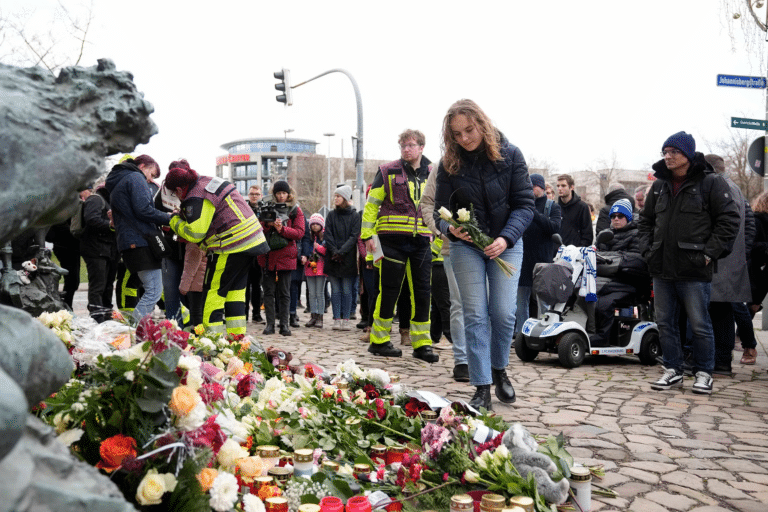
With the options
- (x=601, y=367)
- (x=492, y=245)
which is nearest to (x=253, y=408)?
(x=492, y=245)

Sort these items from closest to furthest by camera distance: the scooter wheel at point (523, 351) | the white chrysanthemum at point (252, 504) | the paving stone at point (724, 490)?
the white chrysanthemum at point (252, 504) → the paving stone at point (724, 490) → the scooter wheel at point (523, 351)

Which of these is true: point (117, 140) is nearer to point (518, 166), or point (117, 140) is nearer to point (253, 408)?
point (253, 408)

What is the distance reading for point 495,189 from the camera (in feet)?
16.4

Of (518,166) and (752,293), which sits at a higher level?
(518,166)

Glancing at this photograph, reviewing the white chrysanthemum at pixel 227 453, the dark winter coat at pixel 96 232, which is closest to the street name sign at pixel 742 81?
the dark winter coat at pixel 96 232

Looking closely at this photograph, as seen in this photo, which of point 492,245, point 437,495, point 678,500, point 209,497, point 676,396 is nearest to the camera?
point 209,497

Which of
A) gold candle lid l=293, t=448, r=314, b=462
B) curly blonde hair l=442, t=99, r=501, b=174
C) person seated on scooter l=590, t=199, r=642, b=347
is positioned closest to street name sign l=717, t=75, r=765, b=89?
person seated on scooter l=590, t=199, r=642, b=347

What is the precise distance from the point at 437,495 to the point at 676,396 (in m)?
3.70

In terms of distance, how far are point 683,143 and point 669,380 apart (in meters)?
2.06

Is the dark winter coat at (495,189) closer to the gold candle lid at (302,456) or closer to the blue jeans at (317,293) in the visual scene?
the gold candle lid at (302,456)

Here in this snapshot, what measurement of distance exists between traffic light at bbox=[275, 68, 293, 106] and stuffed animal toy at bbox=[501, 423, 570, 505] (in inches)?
645

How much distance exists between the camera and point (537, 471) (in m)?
2.87

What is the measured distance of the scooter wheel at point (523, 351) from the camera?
765cm

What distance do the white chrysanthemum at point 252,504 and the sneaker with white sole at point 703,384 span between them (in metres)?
4.72
